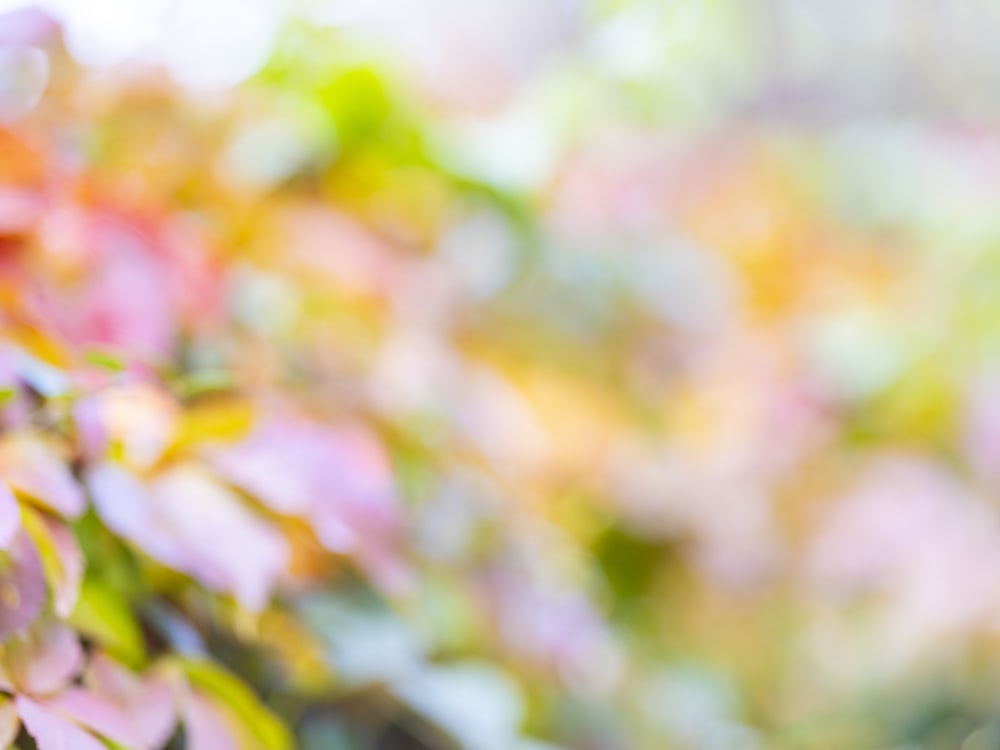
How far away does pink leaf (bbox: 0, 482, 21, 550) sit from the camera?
0.45m

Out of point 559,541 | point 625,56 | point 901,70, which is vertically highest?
point 901,70

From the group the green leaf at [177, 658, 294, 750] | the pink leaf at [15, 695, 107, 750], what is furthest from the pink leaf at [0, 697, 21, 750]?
the green leaf at [177, 658, 294, 750]

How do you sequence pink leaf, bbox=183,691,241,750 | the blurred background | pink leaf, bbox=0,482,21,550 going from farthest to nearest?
the blurred background, pink leaf, bbox=183,691,241,750, pink leaf, bbox=0,482,21,550

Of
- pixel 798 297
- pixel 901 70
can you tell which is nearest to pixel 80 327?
pixel 798 297

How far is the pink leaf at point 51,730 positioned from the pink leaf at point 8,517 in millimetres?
68

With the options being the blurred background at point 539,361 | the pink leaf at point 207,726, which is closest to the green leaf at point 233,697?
the pink leaf at point 207,726

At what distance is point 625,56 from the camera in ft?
4.65

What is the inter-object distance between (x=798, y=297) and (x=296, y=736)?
1.07 m

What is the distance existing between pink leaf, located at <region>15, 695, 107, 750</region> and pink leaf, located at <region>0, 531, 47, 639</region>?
1.2 inches

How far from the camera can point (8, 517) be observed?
46 centimetres

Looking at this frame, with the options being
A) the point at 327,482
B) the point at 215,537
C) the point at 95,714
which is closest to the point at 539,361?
the point at 327,482

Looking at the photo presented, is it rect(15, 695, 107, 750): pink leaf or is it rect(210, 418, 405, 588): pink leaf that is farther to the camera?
rect(210, 418, 405, 588): pink leaf

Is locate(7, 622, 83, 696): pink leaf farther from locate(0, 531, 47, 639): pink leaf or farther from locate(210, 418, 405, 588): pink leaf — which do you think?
locate(210, 418, 405, 588): pink leaf

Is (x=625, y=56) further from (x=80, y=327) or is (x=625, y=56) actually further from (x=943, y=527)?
(x=80, y=327)
